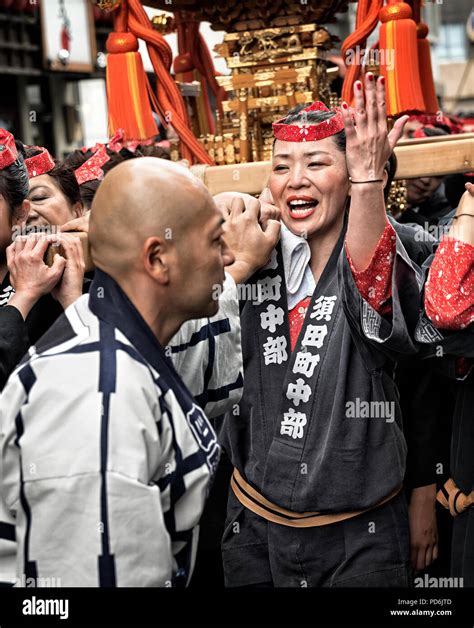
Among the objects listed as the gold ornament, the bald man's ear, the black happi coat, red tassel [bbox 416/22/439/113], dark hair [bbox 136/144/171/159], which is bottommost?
the black happi coat

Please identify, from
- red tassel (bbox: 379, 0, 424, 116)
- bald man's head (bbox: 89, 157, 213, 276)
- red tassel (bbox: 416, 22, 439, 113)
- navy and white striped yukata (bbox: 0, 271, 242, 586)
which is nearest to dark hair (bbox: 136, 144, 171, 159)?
red tassel (bbox: 379, 0, 424, 116)

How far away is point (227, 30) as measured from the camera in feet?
16.1

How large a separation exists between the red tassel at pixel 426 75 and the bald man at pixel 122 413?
3.14 m

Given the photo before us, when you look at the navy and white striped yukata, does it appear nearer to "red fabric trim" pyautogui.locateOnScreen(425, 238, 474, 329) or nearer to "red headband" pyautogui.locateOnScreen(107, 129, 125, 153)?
"red fabric trim" pyautogui.locateOnScreen(425, 238, 474, 329)

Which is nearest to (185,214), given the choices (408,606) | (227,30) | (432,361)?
(408,606)

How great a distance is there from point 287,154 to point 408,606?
1.44 meters

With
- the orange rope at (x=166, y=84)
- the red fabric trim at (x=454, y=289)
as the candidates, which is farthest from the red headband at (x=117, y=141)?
the red fabric trim at (x=454, y=289)

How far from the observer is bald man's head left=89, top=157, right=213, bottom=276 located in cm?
183

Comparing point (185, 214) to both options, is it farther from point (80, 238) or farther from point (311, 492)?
point (311, 492)

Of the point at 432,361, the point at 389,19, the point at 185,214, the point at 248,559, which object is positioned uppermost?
the point at 389,19

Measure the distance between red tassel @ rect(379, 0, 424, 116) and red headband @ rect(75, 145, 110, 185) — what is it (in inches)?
52.7

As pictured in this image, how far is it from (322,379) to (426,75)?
2.62m

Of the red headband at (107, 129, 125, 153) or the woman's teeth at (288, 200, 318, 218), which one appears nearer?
the woman's teeth at (288, 200, 318, 218)

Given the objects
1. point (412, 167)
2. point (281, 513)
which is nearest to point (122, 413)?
point (281, 513)
